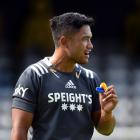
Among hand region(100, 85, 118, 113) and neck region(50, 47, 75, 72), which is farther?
neck region(50, 47, 75, 72)

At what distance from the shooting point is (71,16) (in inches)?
218

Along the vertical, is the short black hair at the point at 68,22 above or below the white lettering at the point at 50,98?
above

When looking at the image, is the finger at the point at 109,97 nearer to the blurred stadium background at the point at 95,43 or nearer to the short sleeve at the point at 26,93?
the short sleeve at the point at 26,93

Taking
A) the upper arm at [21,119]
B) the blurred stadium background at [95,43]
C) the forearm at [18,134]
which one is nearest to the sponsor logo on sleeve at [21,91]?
the upper arm at [21,119]

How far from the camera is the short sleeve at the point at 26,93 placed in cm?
537

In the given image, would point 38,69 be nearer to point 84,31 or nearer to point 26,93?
point 26,93

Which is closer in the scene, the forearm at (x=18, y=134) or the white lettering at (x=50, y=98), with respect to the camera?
the forearm at (x=18, y=134)

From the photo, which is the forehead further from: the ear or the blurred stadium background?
the blurred stadium background

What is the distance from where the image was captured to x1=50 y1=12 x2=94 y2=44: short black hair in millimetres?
5531

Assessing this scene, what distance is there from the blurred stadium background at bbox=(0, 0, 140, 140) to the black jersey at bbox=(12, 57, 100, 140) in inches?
229

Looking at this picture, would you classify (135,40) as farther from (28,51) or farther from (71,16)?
(71,16)

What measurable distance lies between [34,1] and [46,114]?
769cm

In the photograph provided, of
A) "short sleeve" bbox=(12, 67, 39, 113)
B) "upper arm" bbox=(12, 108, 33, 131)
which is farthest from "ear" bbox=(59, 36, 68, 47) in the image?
"upper arm" bbox=(12, 108, 33, 131)

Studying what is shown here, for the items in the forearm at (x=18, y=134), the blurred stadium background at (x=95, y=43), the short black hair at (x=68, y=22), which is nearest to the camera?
the forearm at (x=18, y=134)
